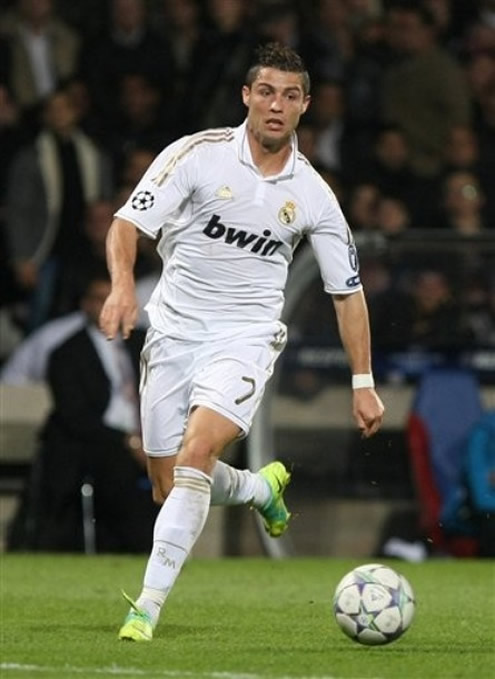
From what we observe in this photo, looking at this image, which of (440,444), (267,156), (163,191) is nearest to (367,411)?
(267,156)

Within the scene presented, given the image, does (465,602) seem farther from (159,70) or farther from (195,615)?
(159,70)

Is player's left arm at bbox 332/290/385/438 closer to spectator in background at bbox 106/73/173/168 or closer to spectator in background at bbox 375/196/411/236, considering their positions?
spectator in background at bbox 375/196/411/236

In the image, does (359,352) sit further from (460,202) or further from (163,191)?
(460,202)

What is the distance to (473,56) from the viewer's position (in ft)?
57.5

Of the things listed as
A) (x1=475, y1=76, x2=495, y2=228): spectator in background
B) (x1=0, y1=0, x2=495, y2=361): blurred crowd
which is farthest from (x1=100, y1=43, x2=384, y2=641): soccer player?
(x1=475, y1=76, x2=495, y2=228): spectator in background

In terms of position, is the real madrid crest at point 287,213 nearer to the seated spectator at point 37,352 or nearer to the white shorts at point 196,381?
the white shorts at point 196,381

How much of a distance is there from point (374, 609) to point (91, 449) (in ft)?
22.3

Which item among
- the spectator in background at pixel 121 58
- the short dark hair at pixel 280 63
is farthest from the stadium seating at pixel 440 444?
the short dark hair at pixel 280 63

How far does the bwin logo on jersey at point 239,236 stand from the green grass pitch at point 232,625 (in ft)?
5.35

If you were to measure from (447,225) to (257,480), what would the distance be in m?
6.92

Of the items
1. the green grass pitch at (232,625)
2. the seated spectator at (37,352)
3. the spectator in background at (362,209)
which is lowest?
the green grass pitch at (232,625)

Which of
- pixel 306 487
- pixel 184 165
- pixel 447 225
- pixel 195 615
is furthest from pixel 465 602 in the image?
pixel 447 225

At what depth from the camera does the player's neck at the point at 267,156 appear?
8.77 meters

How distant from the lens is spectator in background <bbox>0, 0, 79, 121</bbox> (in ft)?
52.7
